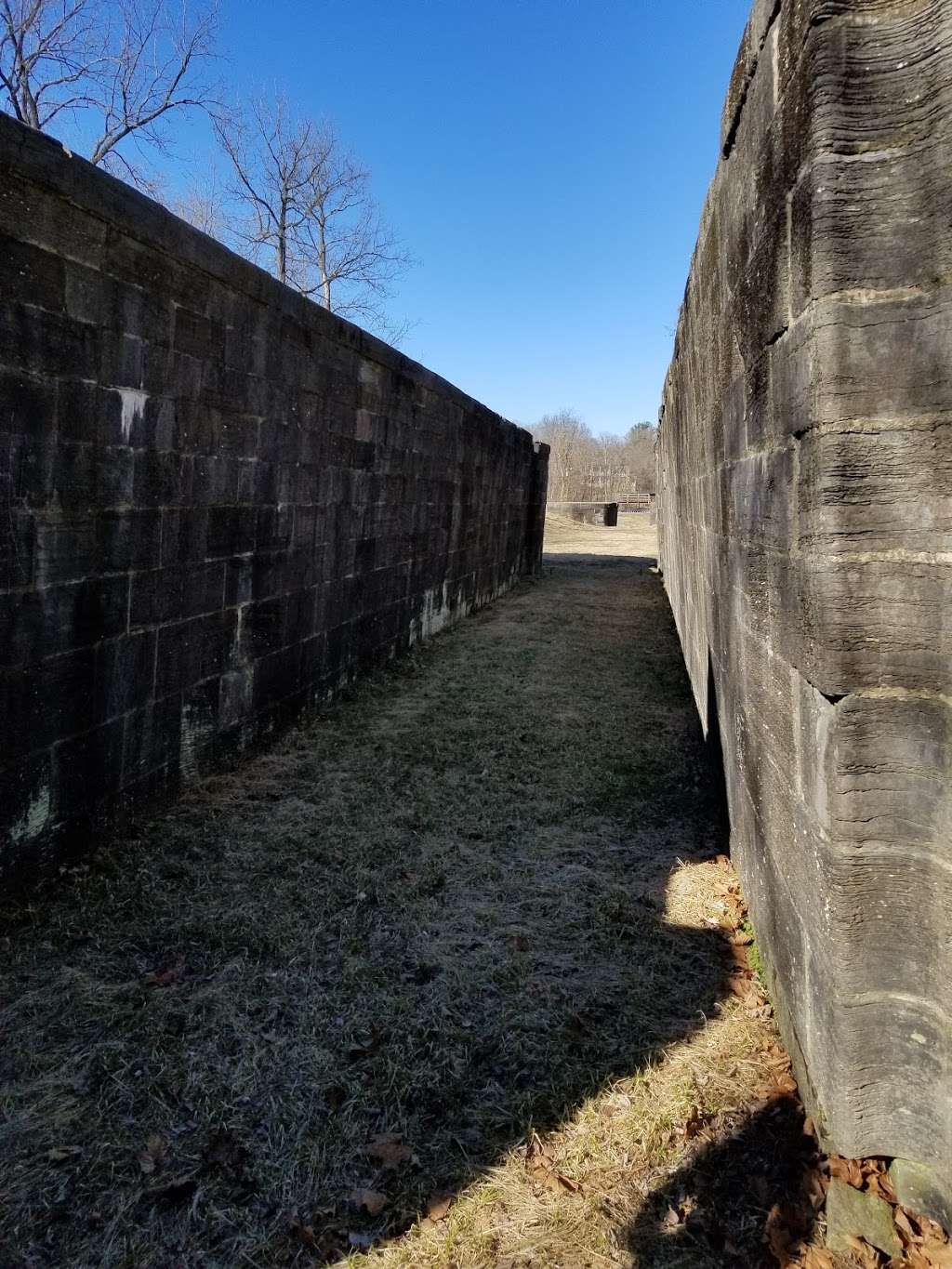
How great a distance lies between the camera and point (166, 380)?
394 cm

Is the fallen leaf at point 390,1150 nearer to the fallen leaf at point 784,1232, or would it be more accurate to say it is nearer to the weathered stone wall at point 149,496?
the fallen leaf at point 784,1232

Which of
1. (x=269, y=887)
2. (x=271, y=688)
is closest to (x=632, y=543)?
(x=271, y=688)

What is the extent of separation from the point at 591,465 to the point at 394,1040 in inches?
3420

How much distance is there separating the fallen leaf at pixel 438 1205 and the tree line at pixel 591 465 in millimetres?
51977

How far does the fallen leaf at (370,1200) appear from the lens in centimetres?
198

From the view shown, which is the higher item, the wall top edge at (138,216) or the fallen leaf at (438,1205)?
the wall top edge at (138,216)

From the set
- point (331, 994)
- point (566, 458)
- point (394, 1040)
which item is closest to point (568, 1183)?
point (394, 1040)

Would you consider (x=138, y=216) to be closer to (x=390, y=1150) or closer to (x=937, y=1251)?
(x=390, y=1150)

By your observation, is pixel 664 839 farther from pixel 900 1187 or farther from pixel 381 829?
pixel 900 1187

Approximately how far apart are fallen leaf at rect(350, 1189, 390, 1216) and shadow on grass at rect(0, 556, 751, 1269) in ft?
0.03

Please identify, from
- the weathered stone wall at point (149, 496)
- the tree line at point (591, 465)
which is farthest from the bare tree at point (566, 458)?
the weathered stone wall at point (149, 496)

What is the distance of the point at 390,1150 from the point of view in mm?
2164

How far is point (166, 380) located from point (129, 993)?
276 cm

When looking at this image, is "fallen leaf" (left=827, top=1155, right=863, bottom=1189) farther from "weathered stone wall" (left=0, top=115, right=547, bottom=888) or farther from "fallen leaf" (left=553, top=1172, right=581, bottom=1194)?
"weathered stone wall" (left=0, top=115, right=547, bottom=888)
